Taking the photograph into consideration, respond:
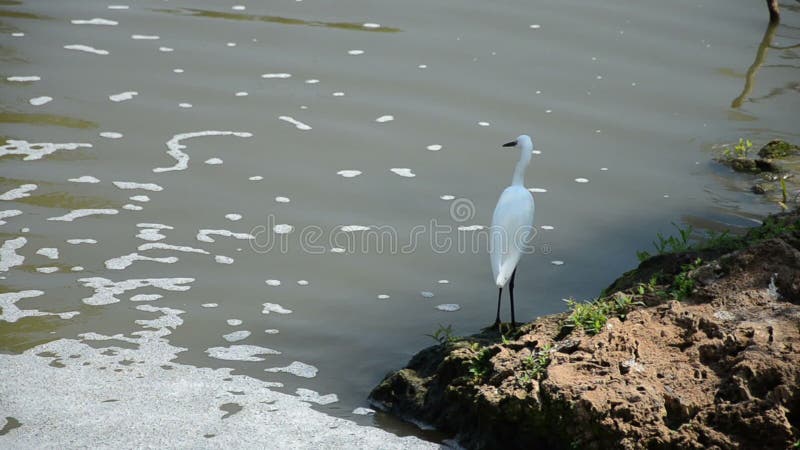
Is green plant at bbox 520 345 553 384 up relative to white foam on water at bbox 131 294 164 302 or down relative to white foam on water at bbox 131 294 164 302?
up

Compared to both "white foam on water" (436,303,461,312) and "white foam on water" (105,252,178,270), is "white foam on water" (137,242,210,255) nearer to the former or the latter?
"white foam on water" (105,252,178,270)

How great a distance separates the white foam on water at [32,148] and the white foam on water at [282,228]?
181 centimetres

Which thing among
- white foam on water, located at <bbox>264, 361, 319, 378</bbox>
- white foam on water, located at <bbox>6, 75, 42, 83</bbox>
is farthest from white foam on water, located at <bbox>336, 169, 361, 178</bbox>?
white foam on water, located at <bbox>6, 75, 42, 83</bbox>

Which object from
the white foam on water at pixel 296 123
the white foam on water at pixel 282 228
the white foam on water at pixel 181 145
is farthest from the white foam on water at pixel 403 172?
the white foam on water at pixel 181 145

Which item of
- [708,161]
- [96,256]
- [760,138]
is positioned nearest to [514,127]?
[708,161]

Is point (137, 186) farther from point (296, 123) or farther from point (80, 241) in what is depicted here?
A: point (296, 123)

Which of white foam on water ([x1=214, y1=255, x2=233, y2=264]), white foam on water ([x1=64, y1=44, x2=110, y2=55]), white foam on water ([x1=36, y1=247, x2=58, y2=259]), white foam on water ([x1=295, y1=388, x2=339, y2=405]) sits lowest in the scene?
white foam on water ([x1=295, y1=388, x2=339, y2=405])

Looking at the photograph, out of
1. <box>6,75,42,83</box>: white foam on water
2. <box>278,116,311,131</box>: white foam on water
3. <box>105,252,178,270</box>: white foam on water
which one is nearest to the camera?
<box>105,252,178,270</box>: white foam on water

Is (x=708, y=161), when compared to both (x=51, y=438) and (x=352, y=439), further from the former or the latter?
(x=51, y=438)

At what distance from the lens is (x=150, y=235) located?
5.85 metres

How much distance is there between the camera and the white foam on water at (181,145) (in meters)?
6.66

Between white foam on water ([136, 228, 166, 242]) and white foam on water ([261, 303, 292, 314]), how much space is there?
102 cm

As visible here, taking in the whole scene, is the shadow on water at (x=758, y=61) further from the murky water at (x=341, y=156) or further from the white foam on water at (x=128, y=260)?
the white foam on water at (x=128, y=260)

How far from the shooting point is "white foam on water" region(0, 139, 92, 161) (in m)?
6.70
